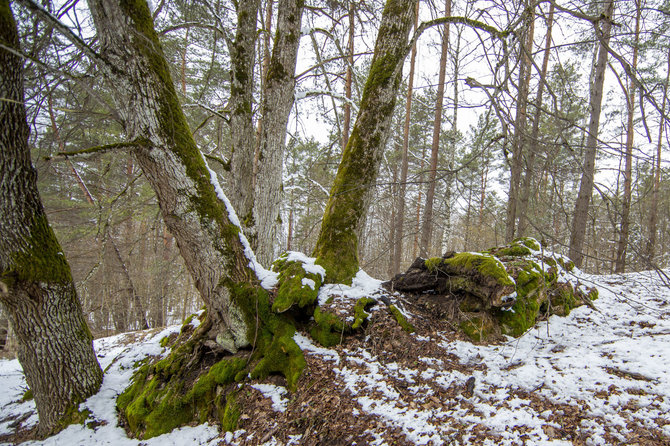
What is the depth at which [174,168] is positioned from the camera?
255cm

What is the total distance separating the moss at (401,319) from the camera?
9.64 feet

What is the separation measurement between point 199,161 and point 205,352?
1933 millimetres

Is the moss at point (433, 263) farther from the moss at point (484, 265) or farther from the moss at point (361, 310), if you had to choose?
the moss at point (361, 310)

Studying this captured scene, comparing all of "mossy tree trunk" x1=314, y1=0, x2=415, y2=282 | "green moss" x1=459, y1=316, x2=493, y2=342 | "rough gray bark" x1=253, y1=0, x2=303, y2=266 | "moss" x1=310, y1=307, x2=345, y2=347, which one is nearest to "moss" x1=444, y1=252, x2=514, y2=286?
"green moss" x1=459, y1=316, x2=493, y2=342

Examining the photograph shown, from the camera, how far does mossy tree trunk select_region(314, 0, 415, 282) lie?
137 inches

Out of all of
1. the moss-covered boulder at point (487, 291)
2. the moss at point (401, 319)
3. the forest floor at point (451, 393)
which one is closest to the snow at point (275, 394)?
the forest floor at point (451, 393)

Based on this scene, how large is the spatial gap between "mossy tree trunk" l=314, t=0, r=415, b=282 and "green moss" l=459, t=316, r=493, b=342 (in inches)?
52.2

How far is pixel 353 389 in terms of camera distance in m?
2.31

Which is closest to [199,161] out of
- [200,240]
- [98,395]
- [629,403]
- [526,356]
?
[200,240]

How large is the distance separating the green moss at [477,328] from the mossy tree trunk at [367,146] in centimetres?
133

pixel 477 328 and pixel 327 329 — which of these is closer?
pixel 327 329

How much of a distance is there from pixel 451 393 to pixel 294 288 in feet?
5.41

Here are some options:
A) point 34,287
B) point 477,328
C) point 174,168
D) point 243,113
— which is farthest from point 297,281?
point 243,113

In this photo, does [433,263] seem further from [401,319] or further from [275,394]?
[275,394]
